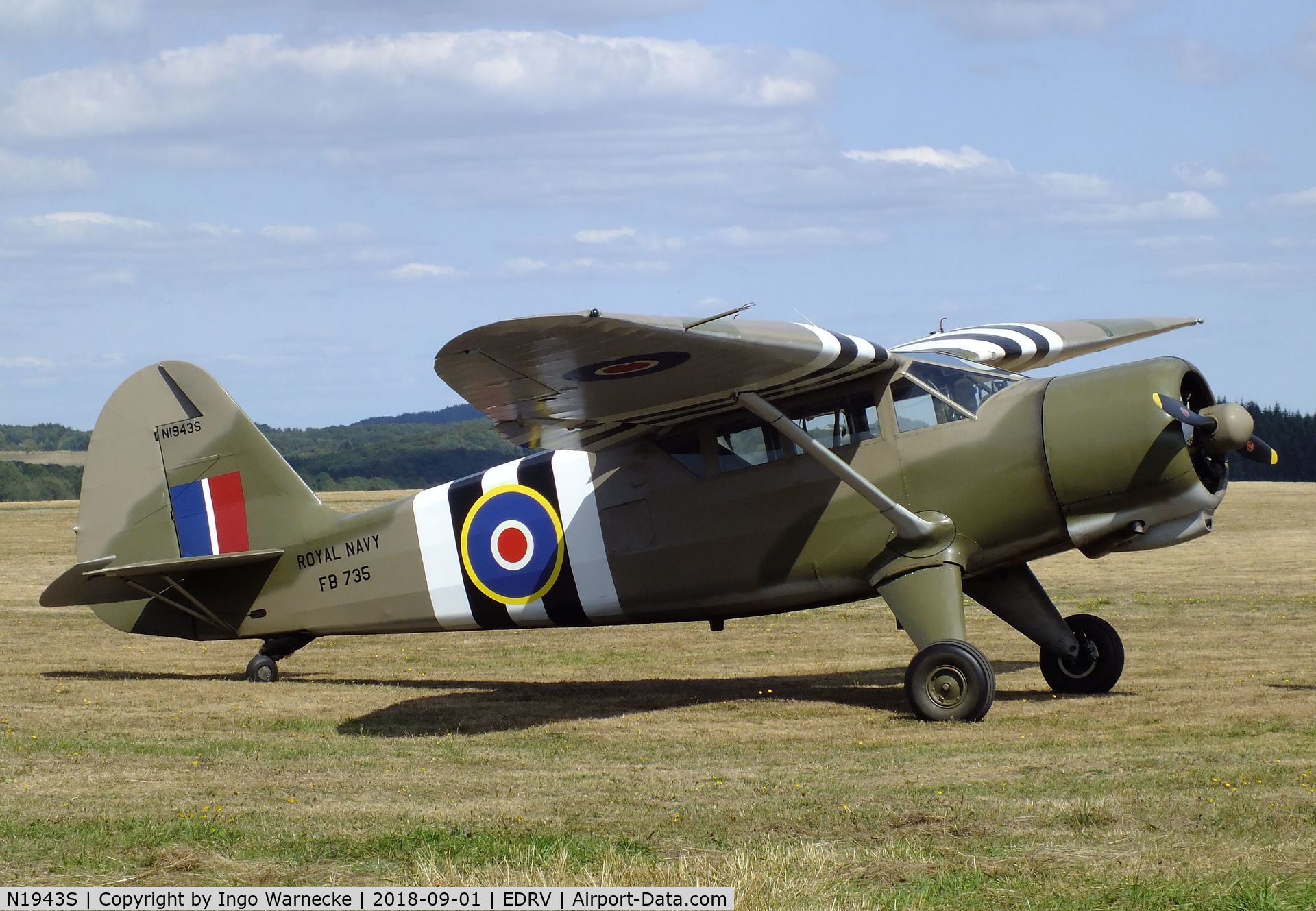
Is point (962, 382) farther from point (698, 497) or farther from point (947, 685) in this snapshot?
point (947, 685)

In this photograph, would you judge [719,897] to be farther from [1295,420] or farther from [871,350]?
[1295,420]

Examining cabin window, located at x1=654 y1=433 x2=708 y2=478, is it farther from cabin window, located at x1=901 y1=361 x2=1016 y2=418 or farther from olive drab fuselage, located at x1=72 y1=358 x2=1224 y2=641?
cabin window, located at x1=901 y1=361 x2=1016 y2=418

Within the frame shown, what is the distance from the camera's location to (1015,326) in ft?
49.3

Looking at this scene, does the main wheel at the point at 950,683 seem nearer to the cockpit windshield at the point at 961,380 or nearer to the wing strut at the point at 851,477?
the wing strut at the point at 851,477

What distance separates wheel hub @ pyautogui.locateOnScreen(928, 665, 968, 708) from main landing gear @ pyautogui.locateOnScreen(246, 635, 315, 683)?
6635mm

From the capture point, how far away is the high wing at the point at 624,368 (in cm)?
910

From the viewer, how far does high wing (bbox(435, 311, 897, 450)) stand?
910cm

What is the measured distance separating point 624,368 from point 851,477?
2.21 metres

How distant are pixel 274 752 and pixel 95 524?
5.61 m

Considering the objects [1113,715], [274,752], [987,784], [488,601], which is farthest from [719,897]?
[488,601]

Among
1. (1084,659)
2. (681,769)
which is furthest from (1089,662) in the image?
(681,769)

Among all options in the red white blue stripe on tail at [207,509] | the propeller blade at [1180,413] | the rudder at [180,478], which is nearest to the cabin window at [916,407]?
the propeller blade at [1180,413]

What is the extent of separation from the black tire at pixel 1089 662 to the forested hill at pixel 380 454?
47.6 m
